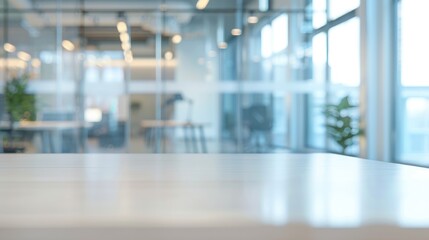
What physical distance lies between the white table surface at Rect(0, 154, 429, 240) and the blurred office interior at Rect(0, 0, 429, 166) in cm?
795

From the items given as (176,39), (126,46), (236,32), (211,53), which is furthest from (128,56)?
(236,32)

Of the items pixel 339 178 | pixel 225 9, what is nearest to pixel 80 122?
pixel 225 9

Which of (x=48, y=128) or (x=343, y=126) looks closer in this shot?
(x=343, y=126)

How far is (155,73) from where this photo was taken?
8.43m

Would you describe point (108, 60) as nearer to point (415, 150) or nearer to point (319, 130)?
point (319, 130)

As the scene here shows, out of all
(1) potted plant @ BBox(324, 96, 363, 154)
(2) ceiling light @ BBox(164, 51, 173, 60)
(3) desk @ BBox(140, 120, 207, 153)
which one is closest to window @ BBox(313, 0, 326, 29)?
(1) potted plant @ BBox(324, 96, 363, 154)

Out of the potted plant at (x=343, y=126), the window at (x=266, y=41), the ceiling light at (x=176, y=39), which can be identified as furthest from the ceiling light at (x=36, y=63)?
the potted plant at (x=343, y=126)

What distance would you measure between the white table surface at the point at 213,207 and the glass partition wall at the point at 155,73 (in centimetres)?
794

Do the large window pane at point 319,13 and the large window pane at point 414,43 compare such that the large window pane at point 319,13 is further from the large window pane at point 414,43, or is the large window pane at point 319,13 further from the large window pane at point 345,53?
the large window pane at point 414,43

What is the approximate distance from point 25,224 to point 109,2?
8805 millimetres

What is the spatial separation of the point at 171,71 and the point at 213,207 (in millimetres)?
8237

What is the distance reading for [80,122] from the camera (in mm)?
8547

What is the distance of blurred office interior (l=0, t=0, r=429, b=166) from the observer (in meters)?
8.41

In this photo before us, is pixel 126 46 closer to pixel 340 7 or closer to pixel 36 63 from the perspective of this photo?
pixel 36 63
